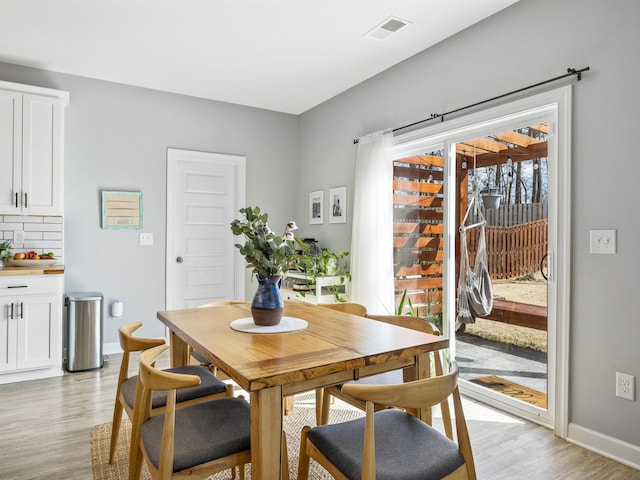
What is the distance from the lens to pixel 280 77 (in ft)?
13.6

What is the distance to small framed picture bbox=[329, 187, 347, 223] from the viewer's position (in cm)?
448

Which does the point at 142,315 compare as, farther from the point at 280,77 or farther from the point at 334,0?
the point at 334,0

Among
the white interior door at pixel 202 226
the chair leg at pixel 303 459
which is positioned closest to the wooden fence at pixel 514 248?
the chair leg at pixel 303 459

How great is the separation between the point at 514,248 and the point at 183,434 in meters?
2.36

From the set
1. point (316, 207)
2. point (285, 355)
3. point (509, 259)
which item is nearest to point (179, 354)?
point (285, 355)

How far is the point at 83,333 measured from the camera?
373 centimetres

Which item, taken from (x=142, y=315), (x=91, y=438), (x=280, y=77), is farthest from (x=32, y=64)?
(x=91, y=438)

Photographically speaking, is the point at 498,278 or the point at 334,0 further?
the point at 498,278

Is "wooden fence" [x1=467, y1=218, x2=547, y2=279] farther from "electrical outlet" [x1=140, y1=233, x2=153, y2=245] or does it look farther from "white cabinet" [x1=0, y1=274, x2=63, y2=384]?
"white cabinet" [x1=0, y1=274, x2=63, y2=384]

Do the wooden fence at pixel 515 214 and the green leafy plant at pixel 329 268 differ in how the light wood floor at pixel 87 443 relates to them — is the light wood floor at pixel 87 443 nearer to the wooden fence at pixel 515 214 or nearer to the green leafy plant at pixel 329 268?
the wooden fence at pixel 515 214

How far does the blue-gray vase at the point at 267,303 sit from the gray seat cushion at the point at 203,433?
1.25ft

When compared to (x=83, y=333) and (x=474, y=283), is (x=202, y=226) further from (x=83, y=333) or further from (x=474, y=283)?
(x=474, y=283)

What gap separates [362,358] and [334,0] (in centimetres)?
233

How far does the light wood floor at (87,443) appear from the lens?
214 cm
